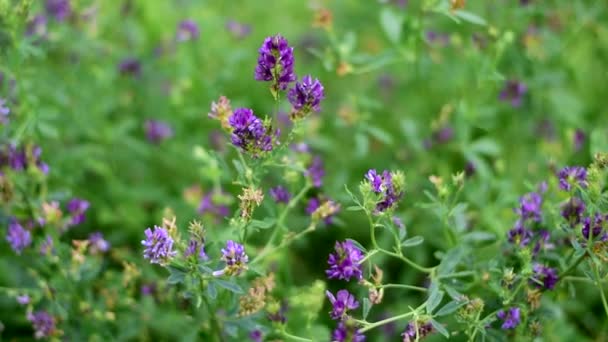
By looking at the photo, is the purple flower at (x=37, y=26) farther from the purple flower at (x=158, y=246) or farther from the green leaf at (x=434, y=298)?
the green leaf at (x=434, y=298)

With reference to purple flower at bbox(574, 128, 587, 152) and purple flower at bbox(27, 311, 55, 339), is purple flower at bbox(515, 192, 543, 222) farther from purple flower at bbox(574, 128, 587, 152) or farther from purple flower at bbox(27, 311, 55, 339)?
purple flower at bbox(27, 311, 55, 339)

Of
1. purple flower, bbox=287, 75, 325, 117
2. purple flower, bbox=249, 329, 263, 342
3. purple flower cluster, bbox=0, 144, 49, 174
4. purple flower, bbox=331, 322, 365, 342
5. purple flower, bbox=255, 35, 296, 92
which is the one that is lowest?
purple flower, bbox=331, 322, 365, 342

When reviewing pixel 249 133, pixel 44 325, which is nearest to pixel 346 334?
pixel 249 133

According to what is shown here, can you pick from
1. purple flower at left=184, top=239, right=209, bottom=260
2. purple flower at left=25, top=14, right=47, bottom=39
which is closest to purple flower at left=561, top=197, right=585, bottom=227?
purple flower at left=184, top=239, right=209, bottom=260

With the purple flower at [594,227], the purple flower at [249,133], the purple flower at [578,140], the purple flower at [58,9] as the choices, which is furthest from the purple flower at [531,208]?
the purple flower at [58,9]

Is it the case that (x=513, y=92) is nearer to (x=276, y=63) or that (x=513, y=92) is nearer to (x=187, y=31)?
(x=187, y=31)

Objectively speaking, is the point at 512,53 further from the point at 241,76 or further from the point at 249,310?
the point at 249,310

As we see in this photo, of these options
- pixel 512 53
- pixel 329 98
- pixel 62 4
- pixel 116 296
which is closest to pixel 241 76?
pixel 329 98
